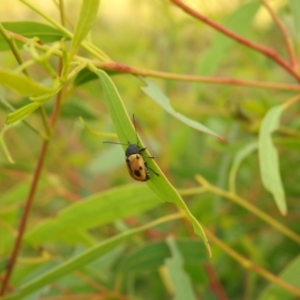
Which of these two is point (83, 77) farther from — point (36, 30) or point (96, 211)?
point (96, 211)

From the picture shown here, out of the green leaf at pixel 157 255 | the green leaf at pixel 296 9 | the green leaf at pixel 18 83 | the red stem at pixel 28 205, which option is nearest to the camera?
the green leaf at pixel 18 83

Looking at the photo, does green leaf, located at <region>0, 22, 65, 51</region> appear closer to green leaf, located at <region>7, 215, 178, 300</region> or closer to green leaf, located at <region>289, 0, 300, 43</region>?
green leaf, located at <region>7, 215, 178, 300</region>

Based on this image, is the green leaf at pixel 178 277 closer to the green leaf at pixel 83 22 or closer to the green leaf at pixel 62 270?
the green leaf at pixel 62 270

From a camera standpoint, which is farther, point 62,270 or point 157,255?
point 157,255

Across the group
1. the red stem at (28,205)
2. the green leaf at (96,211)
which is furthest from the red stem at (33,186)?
the green leaf at (96,211)

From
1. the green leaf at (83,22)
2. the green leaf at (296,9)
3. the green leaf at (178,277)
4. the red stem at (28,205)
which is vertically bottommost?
the green leaf at (178,277)

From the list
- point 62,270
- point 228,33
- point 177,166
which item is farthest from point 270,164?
point 177,166
